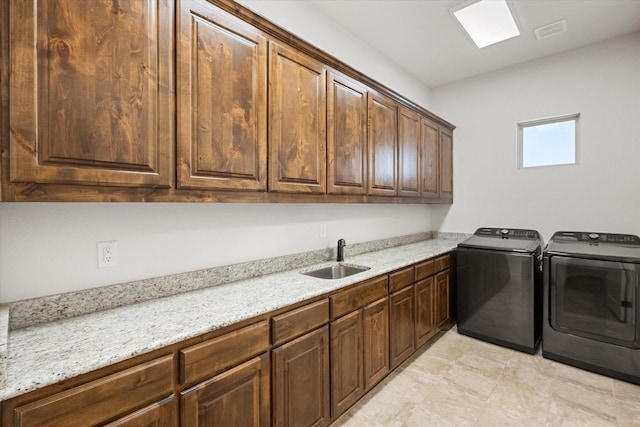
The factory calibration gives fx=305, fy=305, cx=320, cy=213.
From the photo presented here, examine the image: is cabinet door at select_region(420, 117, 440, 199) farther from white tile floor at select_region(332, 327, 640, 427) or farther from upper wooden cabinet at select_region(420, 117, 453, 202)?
white tile floor at select_region(332, 327, 640, 427)

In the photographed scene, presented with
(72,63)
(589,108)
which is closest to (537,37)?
(589,108)

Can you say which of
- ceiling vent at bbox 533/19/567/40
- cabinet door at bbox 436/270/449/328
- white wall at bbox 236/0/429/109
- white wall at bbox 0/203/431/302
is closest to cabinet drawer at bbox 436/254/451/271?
cabinet door at bbox 436/270/449/328

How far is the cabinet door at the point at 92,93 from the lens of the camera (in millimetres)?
1017

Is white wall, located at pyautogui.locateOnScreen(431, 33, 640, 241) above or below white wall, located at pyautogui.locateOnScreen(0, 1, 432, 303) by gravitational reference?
above

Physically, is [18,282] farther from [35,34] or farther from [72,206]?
[35,34]

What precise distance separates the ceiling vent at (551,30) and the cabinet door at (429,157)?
122cm

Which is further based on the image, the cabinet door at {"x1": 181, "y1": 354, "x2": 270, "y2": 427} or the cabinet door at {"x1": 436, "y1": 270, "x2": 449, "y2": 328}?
the cabinet door at {"x1": 436, "y1": 270, "x2": 449, "y2": 328}

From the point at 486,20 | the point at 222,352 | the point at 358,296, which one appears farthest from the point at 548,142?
the point at 222,352

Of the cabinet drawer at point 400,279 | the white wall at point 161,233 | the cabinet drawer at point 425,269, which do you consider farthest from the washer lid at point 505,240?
the white wall at point 161,233

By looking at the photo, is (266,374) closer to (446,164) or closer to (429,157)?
(429,157)

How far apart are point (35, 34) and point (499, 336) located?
149 inches

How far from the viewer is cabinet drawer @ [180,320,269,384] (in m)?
1.17

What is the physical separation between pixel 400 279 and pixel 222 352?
5.19 ft

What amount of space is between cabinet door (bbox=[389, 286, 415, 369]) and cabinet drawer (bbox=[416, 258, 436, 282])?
0.19 meters
